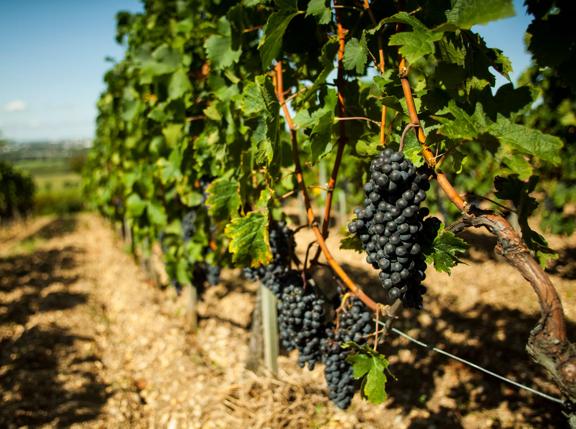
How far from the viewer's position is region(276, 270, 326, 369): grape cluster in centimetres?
204

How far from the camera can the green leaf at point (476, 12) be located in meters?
0.93

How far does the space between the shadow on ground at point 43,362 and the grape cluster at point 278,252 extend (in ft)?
8.17

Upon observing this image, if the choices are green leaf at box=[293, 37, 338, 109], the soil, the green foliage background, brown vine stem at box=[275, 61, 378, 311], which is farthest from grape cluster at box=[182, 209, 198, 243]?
green leaf at box=[293, 37, 338, 109]

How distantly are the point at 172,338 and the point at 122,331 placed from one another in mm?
1185

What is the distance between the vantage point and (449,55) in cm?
123

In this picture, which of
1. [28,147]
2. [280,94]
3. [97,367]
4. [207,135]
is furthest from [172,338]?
[28,147]

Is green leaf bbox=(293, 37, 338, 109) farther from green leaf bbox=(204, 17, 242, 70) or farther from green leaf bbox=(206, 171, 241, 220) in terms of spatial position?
green leaf bbox=(204, 17, 242, 70)

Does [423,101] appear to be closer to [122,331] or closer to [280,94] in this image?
[280,94]

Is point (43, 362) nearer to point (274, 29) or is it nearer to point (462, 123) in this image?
point (274, 29)

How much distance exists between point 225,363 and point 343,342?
2428 mm

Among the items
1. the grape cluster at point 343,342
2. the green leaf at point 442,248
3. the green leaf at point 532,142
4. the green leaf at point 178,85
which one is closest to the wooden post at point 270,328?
the grape cluster at point 343,342

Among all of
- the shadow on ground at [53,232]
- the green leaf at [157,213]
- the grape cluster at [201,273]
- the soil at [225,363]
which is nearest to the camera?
the soil at [225,363]

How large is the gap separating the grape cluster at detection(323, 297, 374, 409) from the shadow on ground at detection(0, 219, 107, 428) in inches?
103

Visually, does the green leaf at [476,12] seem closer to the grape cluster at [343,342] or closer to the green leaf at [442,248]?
the green leaf at [442,248]
